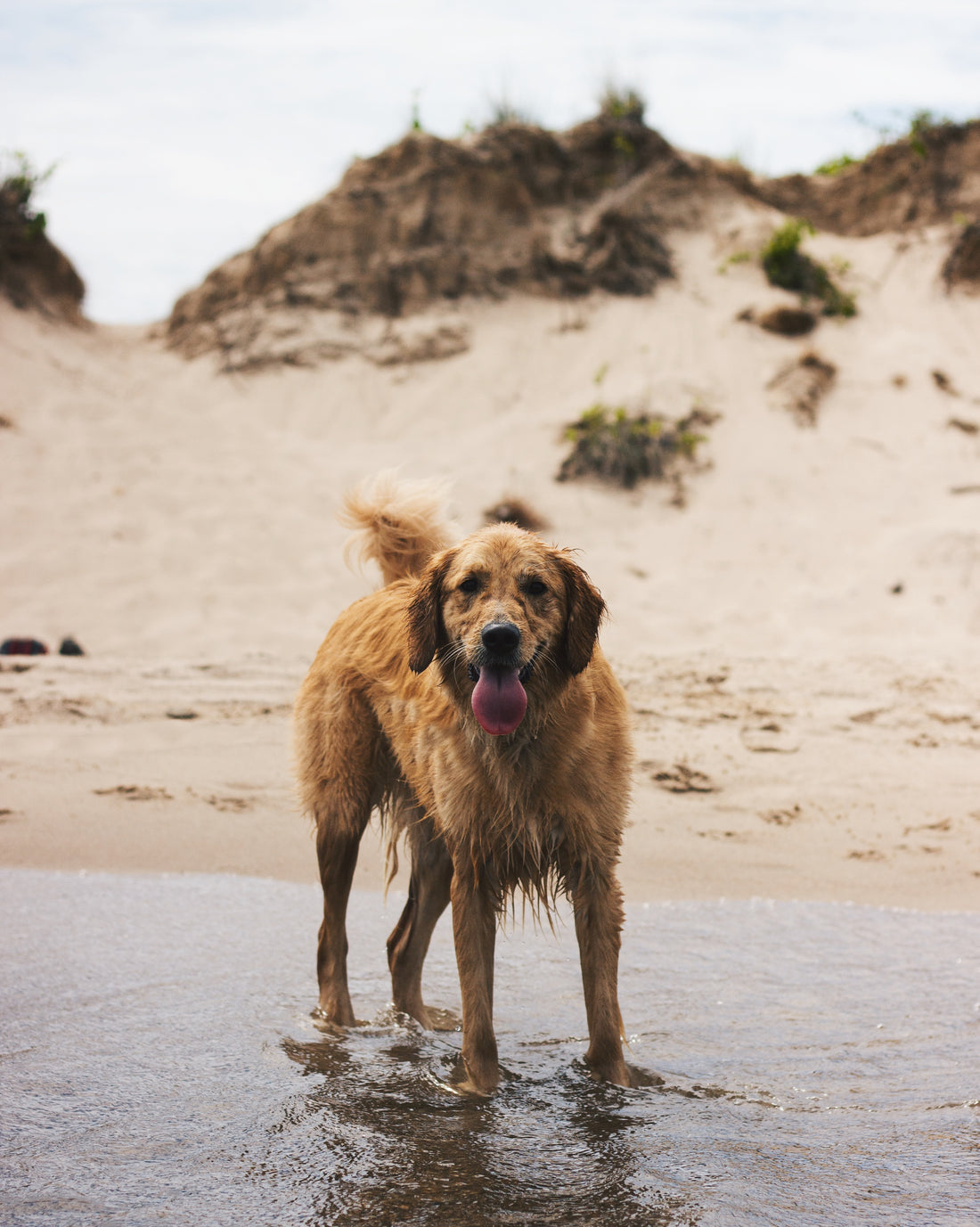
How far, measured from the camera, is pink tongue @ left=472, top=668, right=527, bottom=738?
315cm

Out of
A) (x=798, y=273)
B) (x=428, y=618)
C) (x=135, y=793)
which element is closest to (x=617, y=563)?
(x=135, y=793)

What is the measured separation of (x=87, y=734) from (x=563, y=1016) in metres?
4.15

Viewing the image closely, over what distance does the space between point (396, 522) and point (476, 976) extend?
2.00 meters

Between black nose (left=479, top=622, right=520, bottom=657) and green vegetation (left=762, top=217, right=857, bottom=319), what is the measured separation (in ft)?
46.5

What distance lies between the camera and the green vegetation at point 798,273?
1583 centimetres

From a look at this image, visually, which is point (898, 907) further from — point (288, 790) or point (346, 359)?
point (346, 359)

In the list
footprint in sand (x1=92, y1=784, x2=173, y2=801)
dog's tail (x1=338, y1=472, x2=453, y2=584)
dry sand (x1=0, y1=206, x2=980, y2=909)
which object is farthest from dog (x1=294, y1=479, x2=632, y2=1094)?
footprint in sand (x1=92, y1=784, x2=173, y2=801)

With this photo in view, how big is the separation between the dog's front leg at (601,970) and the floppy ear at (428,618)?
2.87ft

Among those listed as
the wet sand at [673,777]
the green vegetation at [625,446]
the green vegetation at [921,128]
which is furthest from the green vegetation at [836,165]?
the wet sand at [673,777]

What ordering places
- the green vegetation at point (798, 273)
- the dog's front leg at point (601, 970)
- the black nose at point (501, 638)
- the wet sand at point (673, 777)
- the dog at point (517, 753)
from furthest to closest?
1. the green vegetation at point (798, 273)
2. the wet sand at point (673, 777)
3. the dog's front leg at point (601, 970)
4. the dog at point (517, 753)
5. the black nose at point (501, 638)

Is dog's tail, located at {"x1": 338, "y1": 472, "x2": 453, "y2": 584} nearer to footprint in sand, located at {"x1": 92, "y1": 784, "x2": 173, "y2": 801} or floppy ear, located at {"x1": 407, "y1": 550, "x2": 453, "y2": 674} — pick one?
floppy ear, located at {"x1": 407, "y1": 550, "x2": 453, "y2": 674}

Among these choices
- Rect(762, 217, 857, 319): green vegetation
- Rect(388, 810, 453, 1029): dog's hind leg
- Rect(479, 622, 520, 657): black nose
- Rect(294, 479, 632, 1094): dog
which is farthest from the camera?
Rect(762, 217, 857, 319): green vegetation

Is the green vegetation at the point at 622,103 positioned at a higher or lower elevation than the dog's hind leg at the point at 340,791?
higher

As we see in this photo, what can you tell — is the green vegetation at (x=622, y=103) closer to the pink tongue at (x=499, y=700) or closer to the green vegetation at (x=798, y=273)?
the green vegetation at (x=798, y=273)
